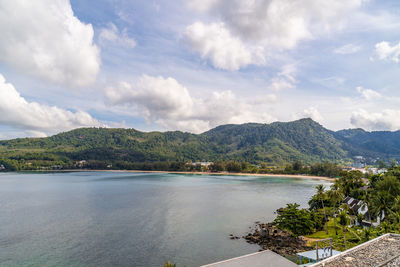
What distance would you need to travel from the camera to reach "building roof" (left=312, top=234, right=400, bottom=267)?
14945mm

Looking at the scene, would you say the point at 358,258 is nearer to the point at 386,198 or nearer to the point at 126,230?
the point at 386,198

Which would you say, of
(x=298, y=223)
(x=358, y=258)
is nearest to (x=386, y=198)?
(x=298, y=223)

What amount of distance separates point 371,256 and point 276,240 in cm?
2350

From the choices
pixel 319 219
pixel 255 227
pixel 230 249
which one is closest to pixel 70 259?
pixel 230 249

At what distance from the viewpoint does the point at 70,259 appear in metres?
32.2

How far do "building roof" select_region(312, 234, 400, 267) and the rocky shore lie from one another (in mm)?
16630

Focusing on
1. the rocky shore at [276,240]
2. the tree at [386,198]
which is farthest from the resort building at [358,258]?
the tree at [386,198]

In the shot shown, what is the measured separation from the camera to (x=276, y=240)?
37750mm

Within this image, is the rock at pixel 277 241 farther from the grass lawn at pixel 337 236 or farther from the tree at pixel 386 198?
the tree at pixel 386 198

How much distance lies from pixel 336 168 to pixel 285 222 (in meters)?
147

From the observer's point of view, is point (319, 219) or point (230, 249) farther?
Answer: point (319, 219)

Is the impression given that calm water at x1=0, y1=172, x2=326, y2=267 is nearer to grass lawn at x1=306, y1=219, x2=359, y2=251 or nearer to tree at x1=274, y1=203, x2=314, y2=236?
tree at x1=274, y1=203, x2=314, y2=236

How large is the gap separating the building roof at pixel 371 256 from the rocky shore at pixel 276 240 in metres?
16.6

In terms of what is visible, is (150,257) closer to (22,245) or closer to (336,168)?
(22,245)
